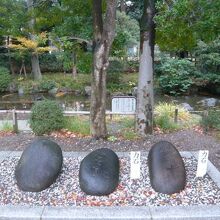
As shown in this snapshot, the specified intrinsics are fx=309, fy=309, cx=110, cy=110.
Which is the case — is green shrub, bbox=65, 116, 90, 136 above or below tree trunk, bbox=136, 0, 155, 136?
below

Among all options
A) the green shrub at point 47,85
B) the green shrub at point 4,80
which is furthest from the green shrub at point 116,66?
the green shrub at point 4,80

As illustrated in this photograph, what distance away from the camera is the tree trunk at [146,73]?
6.21 metres

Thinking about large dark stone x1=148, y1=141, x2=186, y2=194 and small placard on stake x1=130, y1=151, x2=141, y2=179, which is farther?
small placard on stake x1=130, y1=151, x2=141, y2=179

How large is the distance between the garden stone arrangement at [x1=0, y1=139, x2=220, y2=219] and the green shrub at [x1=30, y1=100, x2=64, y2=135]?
2.36 meters

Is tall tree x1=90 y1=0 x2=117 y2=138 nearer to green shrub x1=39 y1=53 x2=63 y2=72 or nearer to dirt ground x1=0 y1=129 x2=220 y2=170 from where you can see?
dirt ground x1=0 y1=129 x2=220 y2=170

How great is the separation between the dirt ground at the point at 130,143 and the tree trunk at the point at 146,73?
350 millimetres

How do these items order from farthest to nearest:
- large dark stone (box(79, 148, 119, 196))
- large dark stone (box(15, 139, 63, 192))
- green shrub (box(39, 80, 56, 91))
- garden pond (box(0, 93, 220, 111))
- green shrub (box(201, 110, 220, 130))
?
green shrub (box(39, 80, 56, 91))
garden pond (box(0, 93, 220, 111))
green shrub (box(201, 110, 220, 130))
large dark stone (box(15, 139, 63, 192))
large dark stone (box(79, 148, 119, 196))

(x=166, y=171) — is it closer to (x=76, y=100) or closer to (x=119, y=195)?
(x=119, y=195)

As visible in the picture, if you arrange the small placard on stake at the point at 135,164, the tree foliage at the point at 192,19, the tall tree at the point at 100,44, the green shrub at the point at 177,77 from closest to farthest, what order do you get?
the small placard on stake at the point at 135,164 < the tree foliage at the point at 192,19 < the tall tree at the point at 100,44 < the green shrub at the point at 177,77

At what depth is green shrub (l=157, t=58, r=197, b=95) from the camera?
60.0ft

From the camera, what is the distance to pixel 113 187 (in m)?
4.03

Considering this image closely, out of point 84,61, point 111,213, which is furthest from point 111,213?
point 84,61

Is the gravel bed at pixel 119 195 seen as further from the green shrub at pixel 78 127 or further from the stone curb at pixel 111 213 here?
the green shrub at pixel 78 127

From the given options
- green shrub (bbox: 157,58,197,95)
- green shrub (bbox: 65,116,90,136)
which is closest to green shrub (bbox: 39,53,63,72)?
green shrub (bbox: 157,58,197,95)
